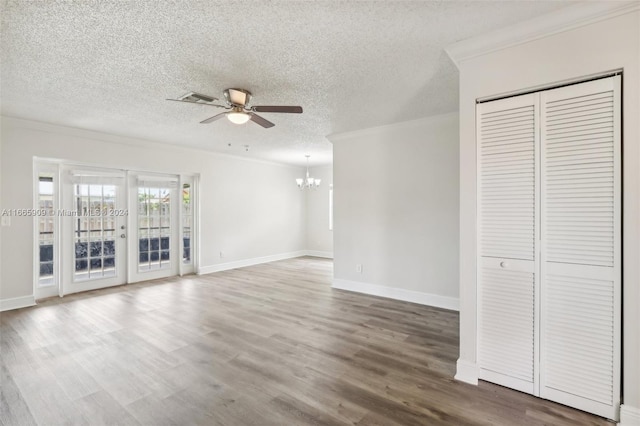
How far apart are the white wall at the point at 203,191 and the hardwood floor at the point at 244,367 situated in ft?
3.77

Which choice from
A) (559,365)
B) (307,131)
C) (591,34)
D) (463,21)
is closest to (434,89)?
(463,21)

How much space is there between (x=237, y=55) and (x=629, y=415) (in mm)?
3759

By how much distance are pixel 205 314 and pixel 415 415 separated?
9.53 feet

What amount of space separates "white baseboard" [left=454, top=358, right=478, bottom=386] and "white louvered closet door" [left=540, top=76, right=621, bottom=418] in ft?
1.42

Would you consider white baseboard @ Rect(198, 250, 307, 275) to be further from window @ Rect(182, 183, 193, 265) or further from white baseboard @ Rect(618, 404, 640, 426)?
white baseboard @ Rect(618, 404, 640, 426)

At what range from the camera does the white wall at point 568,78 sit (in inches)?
73.0

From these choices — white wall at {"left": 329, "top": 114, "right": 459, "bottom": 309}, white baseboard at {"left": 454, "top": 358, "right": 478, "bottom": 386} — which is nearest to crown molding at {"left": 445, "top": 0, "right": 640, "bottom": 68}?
white wall at {"left": 329, "top": 114, "right": 459, "bottom": 309}

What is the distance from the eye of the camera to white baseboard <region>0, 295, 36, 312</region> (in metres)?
4.11

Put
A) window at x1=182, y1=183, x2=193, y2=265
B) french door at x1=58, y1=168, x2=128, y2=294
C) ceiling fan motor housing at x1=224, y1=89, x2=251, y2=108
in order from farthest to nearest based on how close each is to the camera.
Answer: window at x1=182, y1=183, x2=193, y2=265 < french door at x1=58, y1=168, x2=128, y2=294 < ceiling fan motor housing at x1=224, y1=89, x2=251, y2=108

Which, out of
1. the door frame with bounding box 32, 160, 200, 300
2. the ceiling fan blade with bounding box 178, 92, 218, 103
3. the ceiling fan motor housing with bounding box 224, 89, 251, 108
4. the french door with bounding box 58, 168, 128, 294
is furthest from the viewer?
the french door with bounding box 58, 168, 128, 294

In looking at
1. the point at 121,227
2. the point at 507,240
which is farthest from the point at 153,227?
the point at 507,240

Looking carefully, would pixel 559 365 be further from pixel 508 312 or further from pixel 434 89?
pixel 434 89

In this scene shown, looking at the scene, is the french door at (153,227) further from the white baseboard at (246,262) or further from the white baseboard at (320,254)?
the white baseboard at (320,254)

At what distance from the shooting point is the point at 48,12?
1977 millimetres
